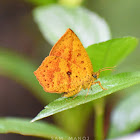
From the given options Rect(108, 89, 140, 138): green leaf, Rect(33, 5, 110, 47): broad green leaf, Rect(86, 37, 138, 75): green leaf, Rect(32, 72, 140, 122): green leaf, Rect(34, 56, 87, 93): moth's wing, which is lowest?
Rect(108, 89, 140, 138): green leaf

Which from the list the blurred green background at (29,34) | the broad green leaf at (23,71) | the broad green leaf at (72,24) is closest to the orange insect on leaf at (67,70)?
the broad green leaf at (72,24)

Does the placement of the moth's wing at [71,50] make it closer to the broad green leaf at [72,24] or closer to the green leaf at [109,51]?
the green leaf at [109,51]

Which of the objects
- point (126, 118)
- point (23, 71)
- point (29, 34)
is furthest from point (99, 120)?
point (29, 34)

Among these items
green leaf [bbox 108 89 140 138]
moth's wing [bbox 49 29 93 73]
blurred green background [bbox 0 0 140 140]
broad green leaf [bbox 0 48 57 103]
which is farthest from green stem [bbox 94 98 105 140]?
blurred green background [bbox 0 0 140 140]

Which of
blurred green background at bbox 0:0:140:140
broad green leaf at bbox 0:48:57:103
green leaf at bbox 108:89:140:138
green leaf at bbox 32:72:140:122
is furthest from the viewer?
blurred green background at bbox 0:0:140:140

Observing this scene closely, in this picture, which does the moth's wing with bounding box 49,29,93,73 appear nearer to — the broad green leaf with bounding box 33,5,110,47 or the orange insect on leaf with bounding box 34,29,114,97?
the orange insect on leaf with bounding box 34,29,114,97

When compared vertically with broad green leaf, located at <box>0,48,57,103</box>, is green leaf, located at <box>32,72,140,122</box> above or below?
below

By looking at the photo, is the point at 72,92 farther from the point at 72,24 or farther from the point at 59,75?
the point at 72,24

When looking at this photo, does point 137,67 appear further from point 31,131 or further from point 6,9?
point 6,9

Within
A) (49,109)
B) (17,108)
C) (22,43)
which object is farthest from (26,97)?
(49,109)
